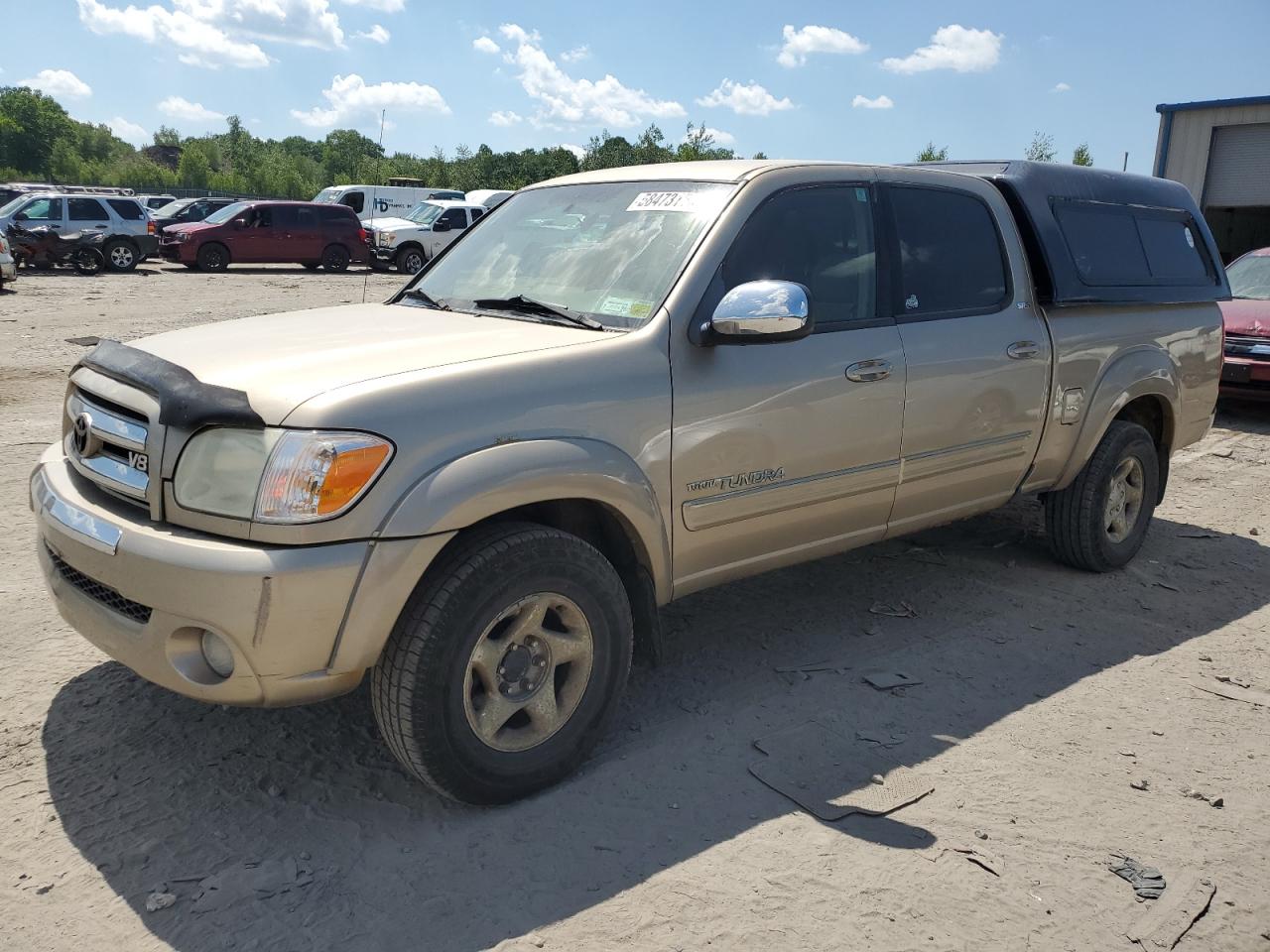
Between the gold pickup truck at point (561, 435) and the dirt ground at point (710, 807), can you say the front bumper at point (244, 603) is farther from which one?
the dirt ground at point (710, 807)

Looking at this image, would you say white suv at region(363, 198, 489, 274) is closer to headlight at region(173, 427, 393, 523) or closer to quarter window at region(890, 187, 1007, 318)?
quarter window at region(890, 187, 1007, 318)

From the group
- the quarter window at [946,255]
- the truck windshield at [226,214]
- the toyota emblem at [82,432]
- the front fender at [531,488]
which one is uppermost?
the truck windshield at [226,214]

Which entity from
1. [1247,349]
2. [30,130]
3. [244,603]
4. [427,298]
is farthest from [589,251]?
[30,130]

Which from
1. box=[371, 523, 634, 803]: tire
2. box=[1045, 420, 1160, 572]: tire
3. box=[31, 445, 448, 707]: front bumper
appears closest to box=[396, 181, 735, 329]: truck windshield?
box=[371, 523, 634, 803]: tire

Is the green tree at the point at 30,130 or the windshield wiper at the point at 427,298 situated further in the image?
the green tree at the point at 30,130

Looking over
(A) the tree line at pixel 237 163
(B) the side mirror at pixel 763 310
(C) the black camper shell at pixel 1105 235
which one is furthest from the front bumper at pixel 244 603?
(A) the tree line at pixel 237 163

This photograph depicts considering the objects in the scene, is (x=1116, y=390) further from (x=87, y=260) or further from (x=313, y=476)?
(x=87, y=260)

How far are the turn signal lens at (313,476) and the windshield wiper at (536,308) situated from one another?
1.05 m

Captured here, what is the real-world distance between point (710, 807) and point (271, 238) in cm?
2496

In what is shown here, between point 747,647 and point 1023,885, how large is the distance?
5.49 ft

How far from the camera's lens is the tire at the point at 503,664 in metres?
2.95

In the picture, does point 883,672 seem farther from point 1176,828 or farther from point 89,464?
point 89,464

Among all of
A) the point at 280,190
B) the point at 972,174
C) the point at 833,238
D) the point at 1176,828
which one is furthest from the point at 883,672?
the point at 280,190

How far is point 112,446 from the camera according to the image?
3.17 m
